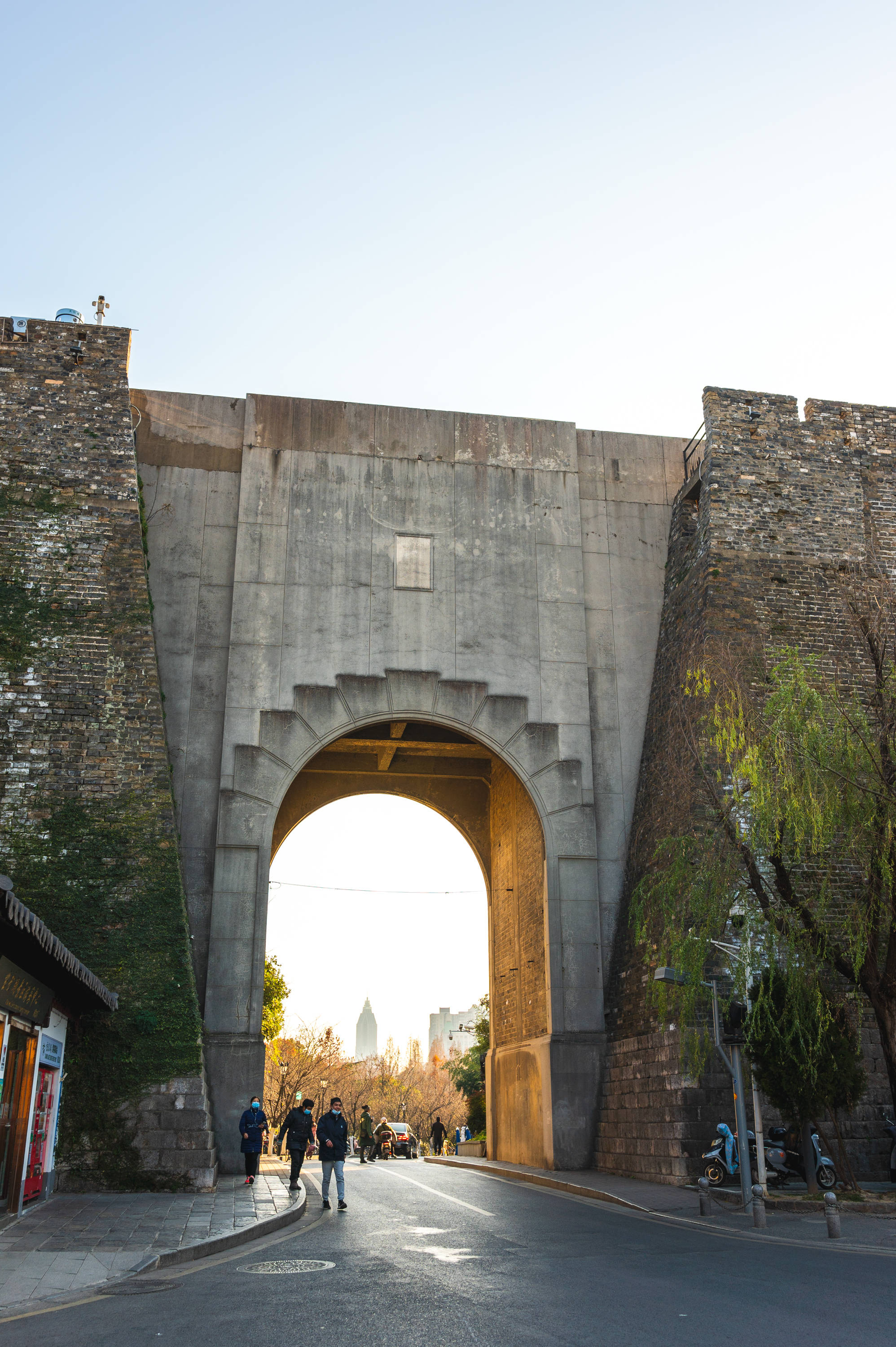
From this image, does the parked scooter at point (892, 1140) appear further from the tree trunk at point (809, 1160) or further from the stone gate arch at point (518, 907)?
the stone gate arch at point (518, 907)

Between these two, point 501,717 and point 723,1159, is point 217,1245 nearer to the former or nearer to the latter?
point 723,1159

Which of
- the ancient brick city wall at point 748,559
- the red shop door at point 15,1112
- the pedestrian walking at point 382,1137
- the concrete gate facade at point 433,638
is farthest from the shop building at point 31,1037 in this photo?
the pedestrian walking at point 382,1137

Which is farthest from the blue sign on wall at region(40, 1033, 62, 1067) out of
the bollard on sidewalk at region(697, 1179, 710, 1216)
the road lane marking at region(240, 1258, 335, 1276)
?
the bollard on sidewalk at region(697, 1179, 710, 1216)

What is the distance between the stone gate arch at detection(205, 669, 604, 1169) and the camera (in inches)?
640

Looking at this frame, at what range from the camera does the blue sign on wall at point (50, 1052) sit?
11141 millimetres

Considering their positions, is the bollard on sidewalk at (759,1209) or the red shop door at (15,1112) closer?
the red shop door at (15,1112)

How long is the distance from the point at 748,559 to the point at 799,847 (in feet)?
22.9

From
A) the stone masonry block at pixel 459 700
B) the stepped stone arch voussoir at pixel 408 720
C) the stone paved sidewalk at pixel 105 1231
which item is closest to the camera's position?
the stone paved sidewalk at pixel 105 1231

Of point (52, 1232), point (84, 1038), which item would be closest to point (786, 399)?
point (84, 1038)

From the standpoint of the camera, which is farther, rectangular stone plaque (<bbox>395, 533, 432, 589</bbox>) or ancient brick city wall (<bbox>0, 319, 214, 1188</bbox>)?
rectangular stone plaque (<bbox>395, 533, 432, 589</bbox>)

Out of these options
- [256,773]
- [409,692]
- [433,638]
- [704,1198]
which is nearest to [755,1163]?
[704,1198]

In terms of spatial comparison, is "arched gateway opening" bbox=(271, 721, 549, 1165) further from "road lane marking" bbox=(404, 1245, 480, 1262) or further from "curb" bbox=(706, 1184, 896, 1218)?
"road lane marking" bbox=(404, 1245, 480, 1262)

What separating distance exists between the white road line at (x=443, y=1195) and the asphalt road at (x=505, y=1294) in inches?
43.4

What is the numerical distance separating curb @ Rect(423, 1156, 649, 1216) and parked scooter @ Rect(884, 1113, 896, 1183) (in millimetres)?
3384
